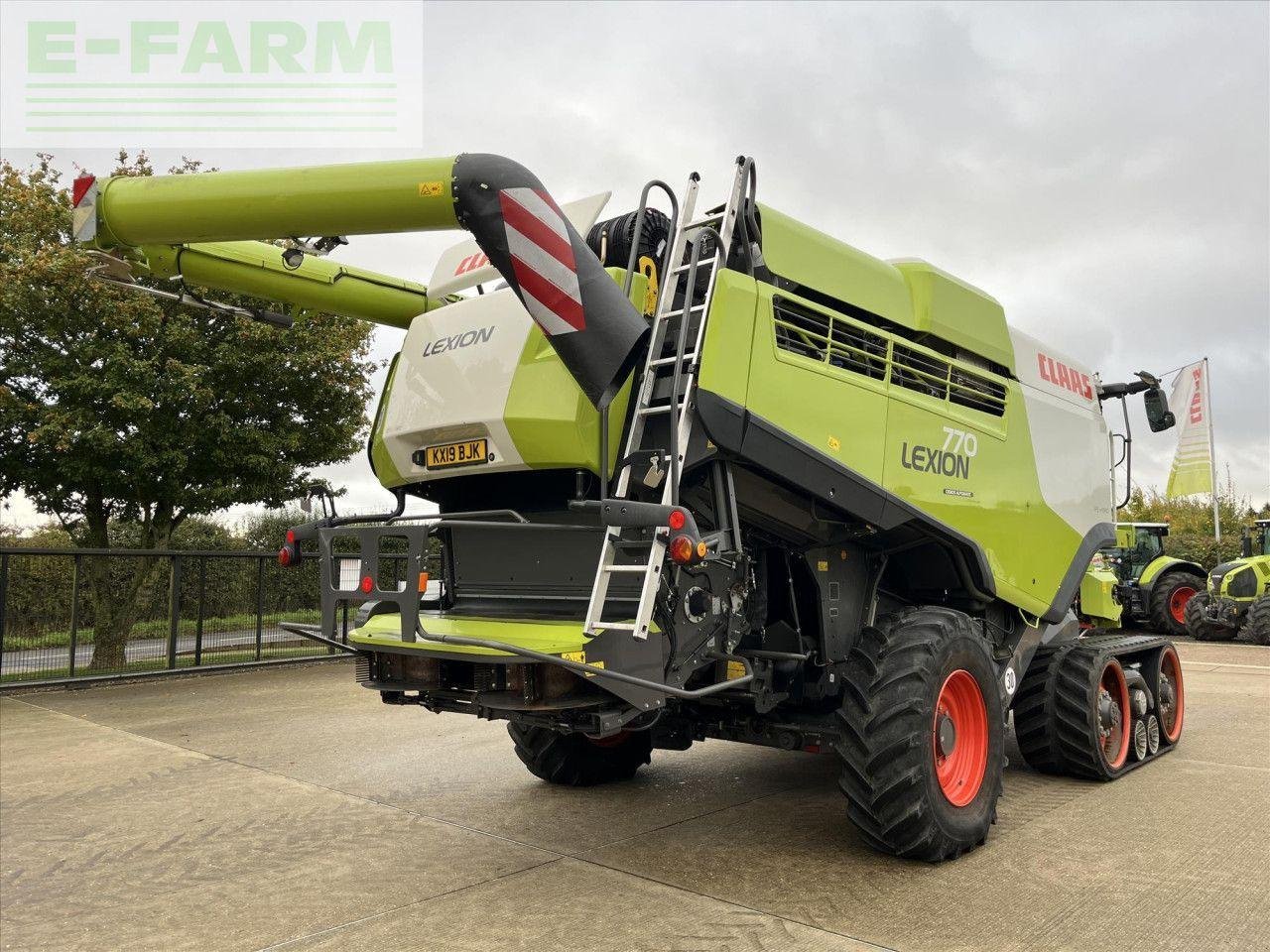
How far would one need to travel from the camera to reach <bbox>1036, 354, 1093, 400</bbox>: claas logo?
19.9ft

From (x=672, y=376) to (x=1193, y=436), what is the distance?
22187 millimetres

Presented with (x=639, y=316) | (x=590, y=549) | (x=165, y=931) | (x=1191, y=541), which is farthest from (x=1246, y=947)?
(x=1191, y=541)

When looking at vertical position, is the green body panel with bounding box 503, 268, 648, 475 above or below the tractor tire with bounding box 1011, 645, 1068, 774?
above

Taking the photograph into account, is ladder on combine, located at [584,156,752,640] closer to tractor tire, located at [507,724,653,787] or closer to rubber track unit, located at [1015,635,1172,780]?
tractor tire, located at [507,724,653,787]

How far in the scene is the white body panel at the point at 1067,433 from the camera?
228 inches

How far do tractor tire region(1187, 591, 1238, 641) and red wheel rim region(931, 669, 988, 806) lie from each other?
1401cm

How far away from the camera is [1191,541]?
2777 cm

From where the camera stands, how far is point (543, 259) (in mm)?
3664

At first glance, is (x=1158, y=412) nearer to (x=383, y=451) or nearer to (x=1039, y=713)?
(x=1039, y=713)

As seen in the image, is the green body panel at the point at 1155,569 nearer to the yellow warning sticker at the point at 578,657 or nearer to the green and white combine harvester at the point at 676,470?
the green and white combine harvester at the point at 676,470

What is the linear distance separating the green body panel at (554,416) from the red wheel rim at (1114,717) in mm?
3833

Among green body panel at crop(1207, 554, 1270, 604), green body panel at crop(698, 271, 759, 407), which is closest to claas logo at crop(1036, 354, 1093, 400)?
green body panel at crop(698, 271, 759, 407)

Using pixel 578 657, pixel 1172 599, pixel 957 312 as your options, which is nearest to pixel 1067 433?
pixel 957 312

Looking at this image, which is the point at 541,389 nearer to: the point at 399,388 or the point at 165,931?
the point at 399,388
